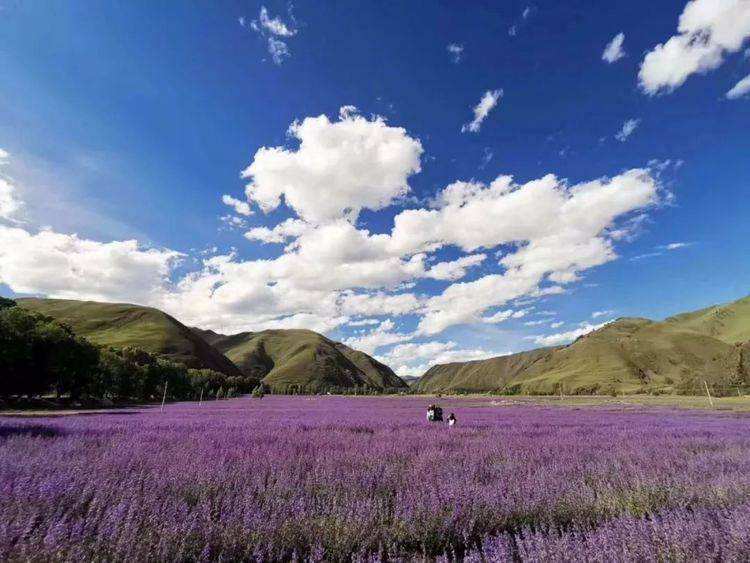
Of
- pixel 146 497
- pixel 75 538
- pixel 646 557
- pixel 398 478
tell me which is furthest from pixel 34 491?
pixel 646 557

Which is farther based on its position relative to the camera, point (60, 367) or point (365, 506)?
point (60, 367)

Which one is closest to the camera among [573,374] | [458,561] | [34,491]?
[458,561]

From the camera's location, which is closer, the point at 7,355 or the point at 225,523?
the point at 225,523

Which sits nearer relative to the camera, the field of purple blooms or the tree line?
the field of purple blooms

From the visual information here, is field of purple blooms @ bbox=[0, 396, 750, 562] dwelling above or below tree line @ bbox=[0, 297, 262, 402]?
below

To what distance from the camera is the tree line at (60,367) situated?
4134 centimetres

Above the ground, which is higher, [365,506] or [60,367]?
[60,367]

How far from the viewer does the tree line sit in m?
41.3

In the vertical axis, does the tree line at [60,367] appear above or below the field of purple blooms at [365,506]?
above

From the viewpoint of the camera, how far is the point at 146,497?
455 cm

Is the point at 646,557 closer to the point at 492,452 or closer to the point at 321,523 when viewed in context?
the point at 321,523

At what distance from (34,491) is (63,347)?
2089 inches

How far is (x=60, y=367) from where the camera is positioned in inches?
1844

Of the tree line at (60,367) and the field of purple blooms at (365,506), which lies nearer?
the field of purple blooms at (365,506)
